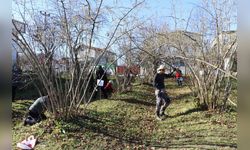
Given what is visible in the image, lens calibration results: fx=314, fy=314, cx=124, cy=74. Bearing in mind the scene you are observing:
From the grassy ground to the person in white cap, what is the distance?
0.18 ft

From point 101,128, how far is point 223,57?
1250 millimetres

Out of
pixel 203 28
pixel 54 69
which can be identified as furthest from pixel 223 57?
pixel 54 69

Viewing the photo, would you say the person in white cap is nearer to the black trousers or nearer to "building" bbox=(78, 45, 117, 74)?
"building" bbox=(78, 45, 117, 74)

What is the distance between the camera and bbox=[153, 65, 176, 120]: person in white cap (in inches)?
105

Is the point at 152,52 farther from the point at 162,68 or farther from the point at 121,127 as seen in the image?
the point at 121,127

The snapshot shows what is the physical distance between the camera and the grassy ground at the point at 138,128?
2.51m

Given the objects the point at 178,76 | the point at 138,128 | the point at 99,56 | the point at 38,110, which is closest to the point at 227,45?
the point at 178,76

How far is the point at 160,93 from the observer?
8.87 ft

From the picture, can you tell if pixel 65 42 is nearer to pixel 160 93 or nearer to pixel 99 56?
pixel 99 56

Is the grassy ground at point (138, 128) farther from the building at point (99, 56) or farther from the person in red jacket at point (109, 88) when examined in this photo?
the building at point (99, 56)

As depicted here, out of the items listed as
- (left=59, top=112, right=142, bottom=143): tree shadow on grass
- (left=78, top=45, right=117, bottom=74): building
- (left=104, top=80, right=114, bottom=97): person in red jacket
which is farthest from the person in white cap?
(left=104, top=80, right=114, bottom=97): person in red jacket

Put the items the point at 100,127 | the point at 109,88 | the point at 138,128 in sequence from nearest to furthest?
the point at 138,128 → the point at 100,127 → the point at 109,88

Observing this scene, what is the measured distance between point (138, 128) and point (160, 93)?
1.16ft

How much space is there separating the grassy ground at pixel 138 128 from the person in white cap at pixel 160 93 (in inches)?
2.1
